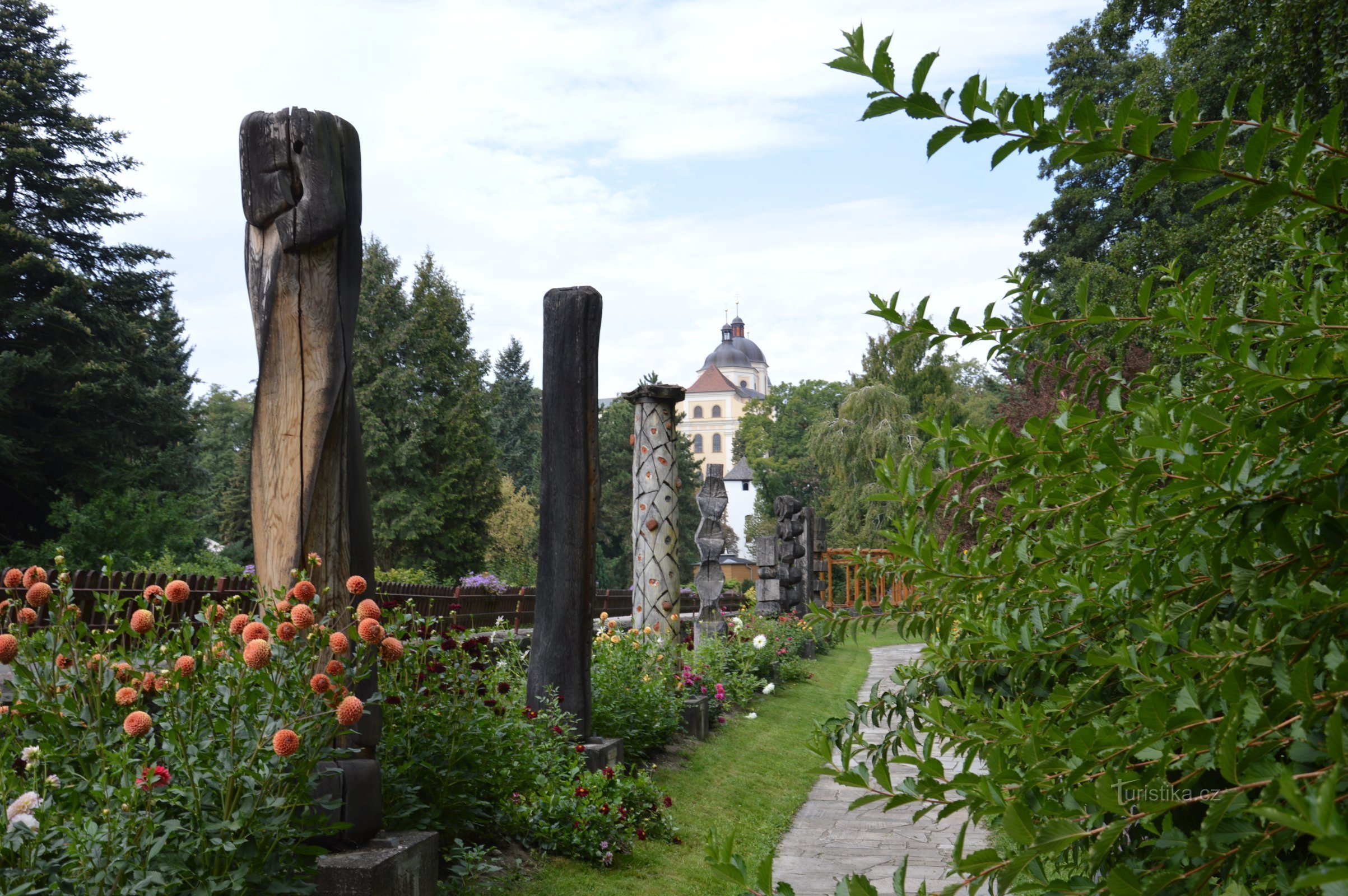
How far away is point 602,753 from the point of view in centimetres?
625

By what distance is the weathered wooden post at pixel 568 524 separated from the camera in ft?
20.6

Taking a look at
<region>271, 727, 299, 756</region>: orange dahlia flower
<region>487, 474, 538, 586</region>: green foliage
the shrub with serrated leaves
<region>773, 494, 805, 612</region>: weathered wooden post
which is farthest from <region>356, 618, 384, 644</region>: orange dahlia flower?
<region>487, 474, 538, 586</region>: green foliage

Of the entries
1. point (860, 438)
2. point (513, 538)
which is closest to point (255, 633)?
point (860, 438)

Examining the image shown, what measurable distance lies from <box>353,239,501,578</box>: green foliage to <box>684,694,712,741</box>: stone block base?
1034 inches

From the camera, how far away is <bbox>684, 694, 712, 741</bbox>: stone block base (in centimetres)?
866

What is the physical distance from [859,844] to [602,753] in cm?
173

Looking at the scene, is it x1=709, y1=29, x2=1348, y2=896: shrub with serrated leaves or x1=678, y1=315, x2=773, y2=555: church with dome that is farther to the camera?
x1=678, y1=315, x2=773, y2=555: church with dome

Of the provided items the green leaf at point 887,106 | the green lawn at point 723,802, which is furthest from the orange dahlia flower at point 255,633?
the green leaf at point 887,106

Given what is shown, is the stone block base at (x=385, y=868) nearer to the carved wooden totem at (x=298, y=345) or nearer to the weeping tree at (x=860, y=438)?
the carved wooden totem at (x=298, y=345)

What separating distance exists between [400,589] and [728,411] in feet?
312

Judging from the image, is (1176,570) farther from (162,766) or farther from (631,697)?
(631,697)

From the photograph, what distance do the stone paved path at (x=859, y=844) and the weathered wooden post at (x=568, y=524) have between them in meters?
1.59

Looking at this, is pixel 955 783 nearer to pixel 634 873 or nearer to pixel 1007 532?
pixel 1007 532

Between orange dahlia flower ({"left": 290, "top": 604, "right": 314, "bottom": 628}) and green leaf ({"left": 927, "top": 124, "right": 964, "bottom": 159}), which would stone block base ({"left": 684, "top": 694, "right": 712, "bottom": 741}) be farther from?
green leaf ({"left": 927, "top": 124, "right": 964, "bottom": 159})
